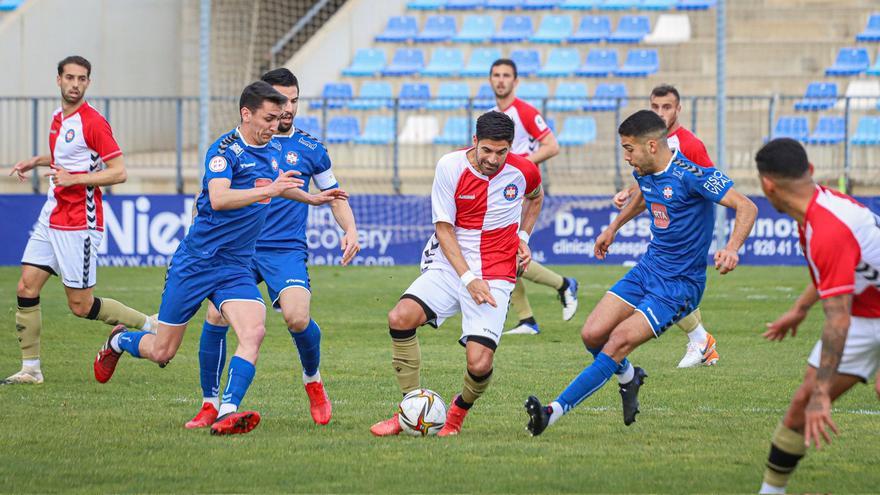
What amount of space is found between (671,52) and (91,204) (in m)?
19.6

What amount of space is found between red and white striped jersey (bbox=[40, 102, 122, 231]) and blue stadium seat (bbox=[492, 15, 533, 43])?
18532 millimetres

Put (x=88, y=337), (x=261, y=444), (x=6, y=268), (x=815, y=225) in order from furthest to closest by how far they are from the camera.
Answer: (x=6, y=268), (x=88, y=337), (x=261, y=444), (x=815, y=225)

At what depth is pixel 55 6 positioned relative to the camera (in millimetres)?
26516

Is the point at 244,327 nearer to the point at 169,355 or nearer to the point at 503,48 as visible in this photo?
the point at 169,355

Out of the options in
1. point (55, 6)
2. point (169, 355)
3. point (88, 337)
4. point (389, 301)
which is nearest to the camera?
point (169, 355)

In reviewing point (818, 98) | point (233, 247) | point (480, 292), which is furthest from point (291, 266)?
point (818, 98)

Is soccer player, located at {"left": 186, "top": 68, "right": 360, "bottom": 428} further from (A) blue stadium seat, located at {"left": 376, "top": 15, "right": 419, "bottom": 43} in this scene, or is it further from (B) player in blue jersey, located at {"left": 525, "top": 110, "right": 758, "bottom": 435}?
(A) blue stadium seat, located at {"left": 376, "top": 15, "right": 419, "bottom": 43}

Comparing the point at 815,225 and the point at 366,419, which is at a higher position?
the point at 815,225

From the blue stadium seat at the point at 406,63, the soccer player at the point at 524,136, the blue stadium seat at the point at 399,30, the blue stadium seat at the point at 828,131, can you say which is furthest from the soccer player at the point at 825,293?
the blue stadium seat at the point at 399,30

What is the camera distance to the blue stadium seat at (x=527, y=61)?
2638cm

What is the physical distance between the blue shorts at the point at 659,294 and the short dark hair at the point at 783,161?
89.7 inches

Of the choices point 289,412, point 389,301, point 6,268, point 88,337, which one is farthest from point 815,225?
point 6,268

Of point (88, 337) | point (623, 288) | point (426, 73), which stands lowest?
point (88, 337)

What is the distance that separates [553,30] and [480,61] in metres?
1.95
